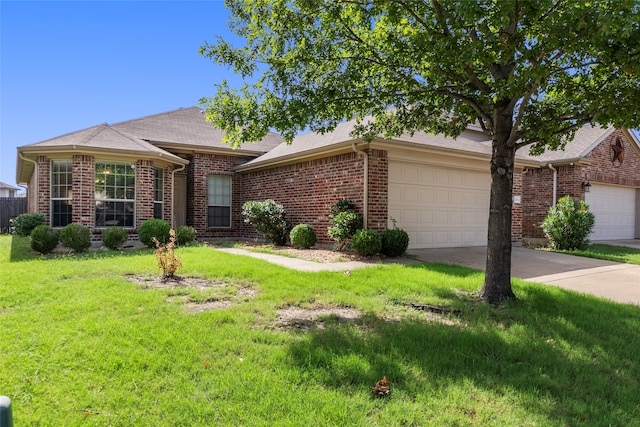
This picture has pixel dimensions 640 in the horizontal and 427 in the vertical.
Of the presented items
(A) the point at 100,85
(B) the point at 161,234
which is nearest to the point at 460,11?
(B) the point at 161,234

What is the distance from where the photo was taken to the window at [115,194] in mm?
12020

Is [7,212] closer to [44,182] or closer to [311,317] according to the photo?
[44,182]

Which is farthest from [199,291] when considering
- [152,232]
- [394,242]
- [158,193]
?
[158,193]

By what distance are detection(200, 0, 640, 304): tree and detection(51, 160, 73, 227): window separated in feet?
27.9

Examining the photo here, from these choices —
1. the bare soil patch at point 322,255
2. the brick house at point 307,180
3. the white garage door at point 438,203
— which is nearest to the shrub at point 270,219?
the brick house at point 307,180

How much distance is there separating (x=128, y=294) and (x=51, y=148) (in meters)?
8.30

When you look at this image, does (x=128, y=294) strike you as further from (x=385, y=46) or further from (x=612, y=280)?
(x=612, y=280)

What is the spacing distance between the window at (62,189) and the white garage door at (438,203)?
9892mm

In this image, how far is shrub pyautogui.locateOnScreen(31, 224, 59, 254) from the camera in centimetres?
984

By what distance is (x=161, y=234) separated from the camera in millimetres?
11367

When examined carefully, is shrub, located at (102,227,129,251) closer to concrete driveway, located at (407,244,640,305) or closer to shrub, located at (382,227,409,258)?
shrub, located at (382,227,409,258)

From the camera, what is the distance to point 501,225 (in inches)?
221

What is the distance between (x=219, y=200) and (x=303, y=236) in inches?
236

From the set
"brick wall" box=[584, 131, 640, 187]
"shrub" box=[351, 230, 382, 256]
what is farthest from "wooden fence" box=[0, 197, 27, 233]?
"brick wall" box=[584, 131, 640, 187]
